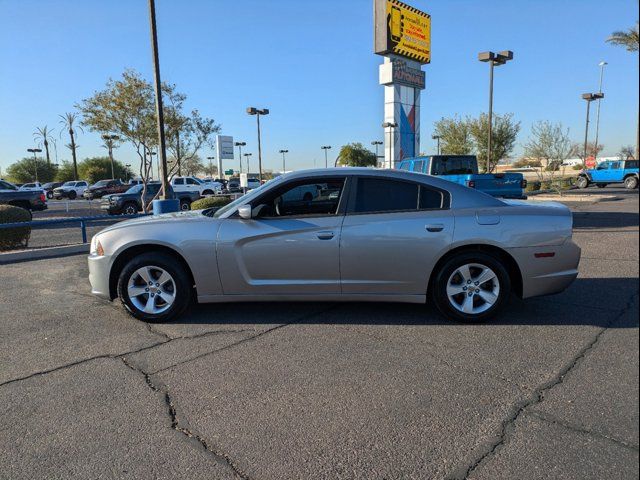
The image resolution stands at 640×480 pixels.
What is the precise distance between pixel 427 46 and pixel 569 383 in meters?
28.9

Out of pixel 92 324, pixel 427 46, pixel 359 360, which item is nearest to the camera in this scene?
pixel 359 360

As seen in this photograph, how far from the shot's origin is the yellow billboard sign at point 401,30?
2597 cm

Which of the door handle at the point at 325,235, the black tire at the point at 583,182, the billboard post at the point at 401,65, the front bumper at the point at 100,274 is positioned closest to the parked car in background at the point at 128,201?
the billboard post at the point at 401,65

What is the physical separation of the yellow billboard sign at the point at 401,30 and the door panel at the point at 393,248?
23717 mm

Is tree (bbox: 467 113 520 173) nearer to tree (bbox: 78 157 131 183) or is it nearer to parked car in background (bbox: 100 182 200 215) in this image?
parked car in background (bbox: 100 182 200 215)

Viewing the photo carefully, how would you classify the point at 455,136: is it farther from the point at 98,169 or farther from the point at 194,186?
the point at 98,169

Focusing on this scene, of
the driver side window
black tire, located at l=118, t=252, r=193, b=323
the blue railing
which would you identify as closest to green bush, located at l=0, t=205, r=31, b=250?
the blue railing

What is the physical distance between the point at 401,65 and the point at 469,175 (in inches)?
687

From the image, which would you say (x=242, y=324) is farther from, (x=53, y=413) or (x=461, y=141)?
(x=461, y=141)

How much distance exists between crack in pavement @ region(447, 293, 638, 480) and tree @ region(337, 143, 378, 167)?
220 feet

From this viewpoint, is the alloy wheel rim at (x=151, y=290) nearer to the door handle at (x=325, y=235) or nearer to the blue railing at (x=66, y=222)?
the door handle at (x=325, y=235)

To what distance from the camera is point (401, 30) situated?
26844mm

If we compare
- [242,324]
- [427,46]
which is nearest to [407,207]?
[242,324]

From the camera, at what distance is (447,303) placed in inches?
188
